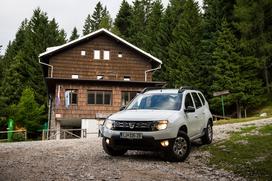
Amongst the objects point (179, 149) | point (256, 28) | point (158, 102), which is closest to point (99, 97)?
point (256, 28)

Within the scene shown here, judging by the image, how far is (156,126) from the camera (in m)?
9.58

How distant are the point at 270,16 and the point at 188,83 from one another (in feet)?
40.8

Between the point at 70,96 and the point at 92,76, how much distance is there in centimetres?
515

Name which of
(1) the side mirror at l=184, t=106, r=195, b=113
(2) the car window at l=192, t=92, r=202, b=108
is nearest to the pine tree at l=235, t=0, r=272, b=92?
(2) the car window at l=192, t=92, r=202, b=108

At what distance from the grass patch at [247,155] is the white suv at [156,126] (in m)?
0.99

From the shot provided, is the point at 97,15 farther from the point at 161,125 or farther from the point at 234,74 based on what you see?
the point at 161,125

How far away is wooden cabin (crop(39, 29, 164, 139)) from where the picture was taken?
33.7 m

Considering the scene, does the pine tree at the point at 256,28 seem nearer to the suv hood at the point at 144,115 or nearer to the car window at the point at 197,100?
the car window at the point at 197,100

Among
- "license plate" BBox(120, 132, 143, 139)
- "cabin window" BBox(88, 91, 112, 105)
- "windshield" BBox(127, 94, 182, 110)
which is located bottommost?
"license plate" BBox(120, 132, 143, 139)

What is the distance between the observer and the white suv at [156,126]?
31.4ft

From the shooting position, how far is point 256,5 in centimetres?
3850

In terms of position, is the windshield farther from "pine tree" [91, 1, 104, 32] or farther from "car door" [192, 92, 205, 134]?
"pine tree" [91, 1, 104, 32]

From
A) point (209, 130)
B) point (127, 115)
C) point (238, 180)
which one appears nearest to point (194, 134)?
point (209, 130)

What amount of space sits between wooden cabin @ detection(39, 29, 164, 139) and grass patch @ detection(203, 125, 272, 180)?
2115 centimetres
